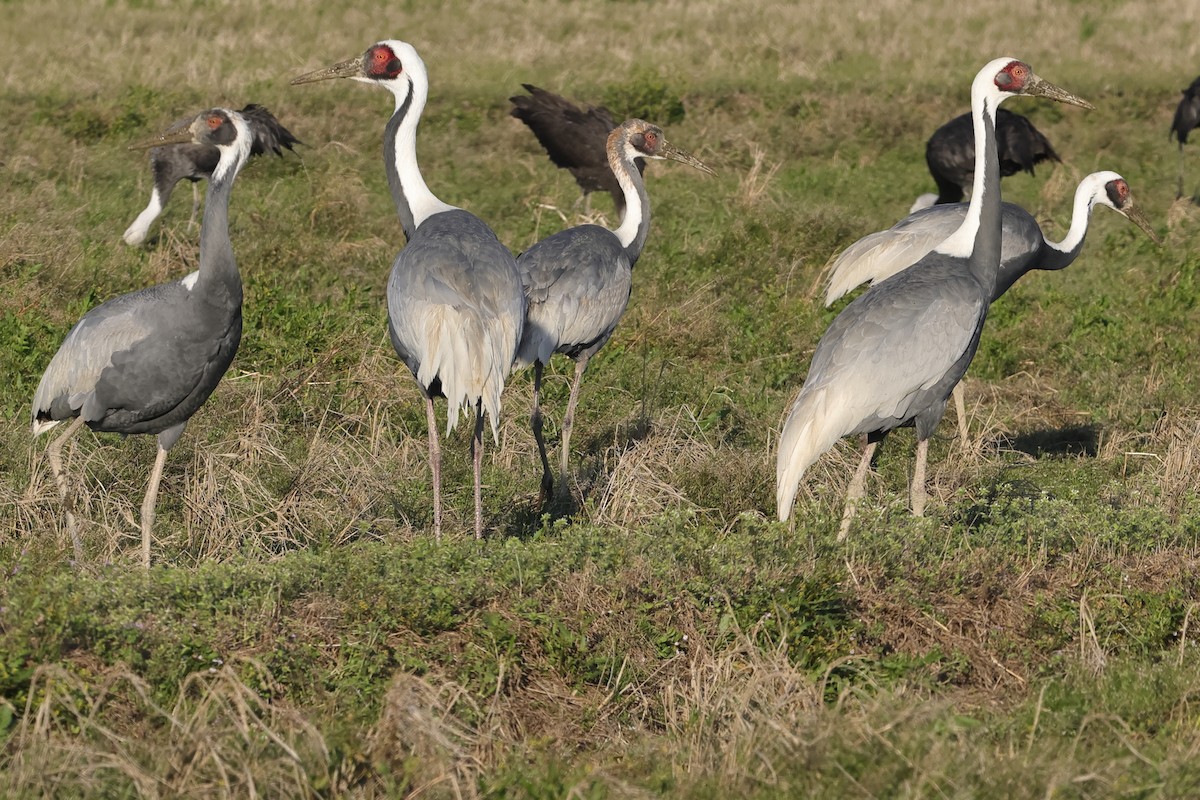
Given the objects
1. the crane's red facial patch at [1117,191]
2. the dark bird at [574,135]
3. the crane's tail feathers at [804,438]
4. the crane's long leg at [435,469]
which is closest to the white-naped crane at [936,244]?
the crane's red facial patch at [1117,191]

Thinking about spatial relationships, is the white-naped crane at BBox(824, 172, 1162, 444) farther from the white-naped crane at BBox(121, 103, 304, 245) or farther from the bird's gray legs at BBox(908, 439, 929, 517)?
the white-naped crane at BBox(121, 103, 304, 245)

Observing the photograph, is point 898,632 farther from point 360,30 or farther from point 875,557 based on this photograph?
point 360,30

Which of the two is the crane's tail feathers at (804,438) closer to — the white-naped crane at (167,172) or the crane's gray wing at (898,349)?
the crane's gray wing at (898,349)

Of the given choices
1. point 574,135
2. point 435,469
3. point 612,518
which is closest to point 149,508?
point 435,469

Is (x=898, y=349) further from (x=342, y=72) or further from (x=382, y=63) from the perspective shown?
(x=342, y=72)

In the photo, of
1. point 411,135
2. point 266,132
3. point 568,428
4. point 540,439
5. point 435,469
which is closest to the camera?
point 435,469

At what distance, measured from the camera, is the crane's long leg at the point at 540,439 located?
24.2 ft

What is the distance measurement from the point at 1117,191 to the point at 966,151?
9.35ft

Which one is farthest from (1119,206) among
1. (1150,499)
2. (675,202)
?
(675,202)

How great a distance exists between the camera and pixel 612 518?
6547mm

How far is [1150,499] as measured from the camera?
6.51 m

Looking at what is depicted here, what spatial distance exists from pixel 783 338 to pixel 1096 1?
1398 centimetres

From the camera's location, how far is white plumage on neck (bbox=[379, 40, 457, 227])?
280 inches

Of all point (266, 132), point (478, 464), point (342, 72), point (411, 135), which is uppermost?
point (342, 72)
